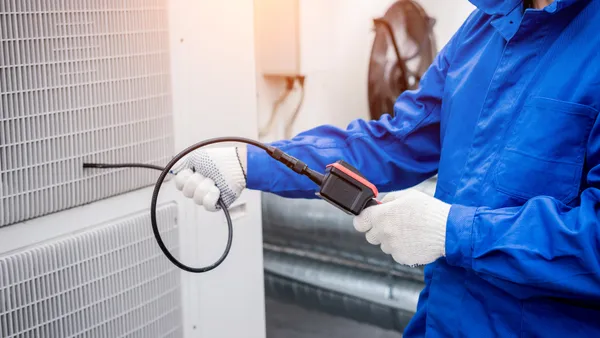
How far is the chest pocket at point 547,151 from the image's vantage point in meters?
0.98

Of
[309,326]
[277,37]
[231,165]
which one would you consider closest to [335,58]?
[277,37]

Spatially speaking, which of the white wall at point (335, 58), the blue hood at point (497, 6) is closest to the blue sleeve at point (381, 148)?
the blue hood at point (497, 6)

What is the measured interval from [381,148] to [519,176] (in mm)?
328

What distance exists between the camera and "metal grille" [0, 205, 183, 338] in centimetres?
116

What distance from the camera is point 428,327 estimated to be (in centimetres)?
116

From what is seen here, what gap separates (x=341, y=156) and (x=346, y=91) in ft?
3.22

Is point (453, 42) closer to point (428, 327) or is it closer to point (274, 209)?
point (428, 327)

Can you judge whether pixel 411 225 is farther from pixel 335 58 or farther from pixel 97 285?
pixel 335 58

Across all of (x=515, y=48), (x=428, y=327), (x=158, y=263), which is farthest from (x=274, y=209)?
(x=515, y=48)

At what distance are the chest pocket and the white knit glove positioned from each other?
0.37 feet

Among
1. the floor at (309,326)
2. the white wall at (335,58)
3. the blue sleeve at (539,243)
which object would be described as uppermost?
the white wall at (335,58)

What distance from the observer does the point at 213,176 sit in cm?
123

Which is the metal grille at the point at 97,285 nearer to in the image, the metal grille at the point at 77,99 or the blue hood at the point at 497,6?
the metal grille at the point at 77,99

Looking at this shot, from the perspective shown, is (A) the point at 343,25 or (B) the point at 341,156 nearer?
(B) the point at 341,156
